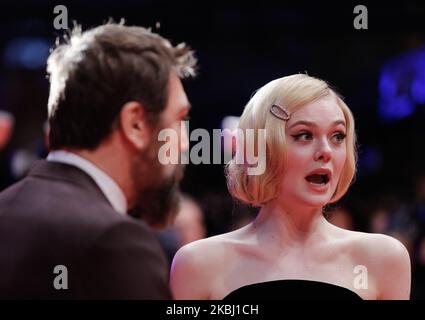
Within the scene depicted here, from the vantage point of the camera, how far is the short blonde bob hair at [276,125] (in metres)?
2.52

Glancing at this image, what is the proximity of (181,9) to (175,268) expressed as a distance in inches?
183

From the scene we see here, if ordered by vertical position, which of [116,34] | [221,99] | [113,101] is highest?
[221,99]

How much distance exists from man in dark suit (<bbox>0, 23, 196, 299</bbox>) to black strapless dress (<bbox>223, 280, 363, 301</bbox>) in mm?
645

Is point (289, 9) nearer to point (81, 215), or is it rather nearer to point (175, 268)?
point (175, 268)

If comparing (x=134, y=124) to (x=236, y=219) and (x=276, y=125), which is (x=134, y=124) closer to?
(x=276, y=125)

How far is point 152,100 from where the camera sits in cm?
183

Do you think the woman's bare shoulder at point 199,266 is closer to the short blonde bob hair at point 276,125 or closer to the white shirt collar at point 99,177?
the short blonde bob hair at point 276,125

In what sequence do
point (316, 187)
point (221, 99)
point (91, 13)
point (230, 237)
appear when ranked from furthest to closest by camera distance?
point (221, 99) < point (91, 13) < point (230, 237) < point (316, 187)

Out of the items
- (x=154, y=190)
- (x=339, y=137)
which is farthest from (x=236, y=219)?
(x=154, y=190)

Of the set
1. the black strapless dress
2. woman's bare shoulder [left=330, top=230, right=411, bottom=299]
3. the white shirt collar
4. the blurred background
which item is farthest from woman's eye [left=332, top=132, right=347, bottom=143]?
the blurred background

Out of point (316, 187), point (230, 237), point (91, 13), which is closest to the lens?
point (316, 187)

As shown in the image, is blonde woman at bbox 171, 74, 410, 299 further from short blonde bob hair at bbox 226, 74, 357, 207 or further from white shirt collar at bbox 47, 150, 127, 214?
white shirt collar at bbox 47, 150, 127, 214

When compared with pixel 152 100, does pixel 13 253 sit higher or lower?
lower
